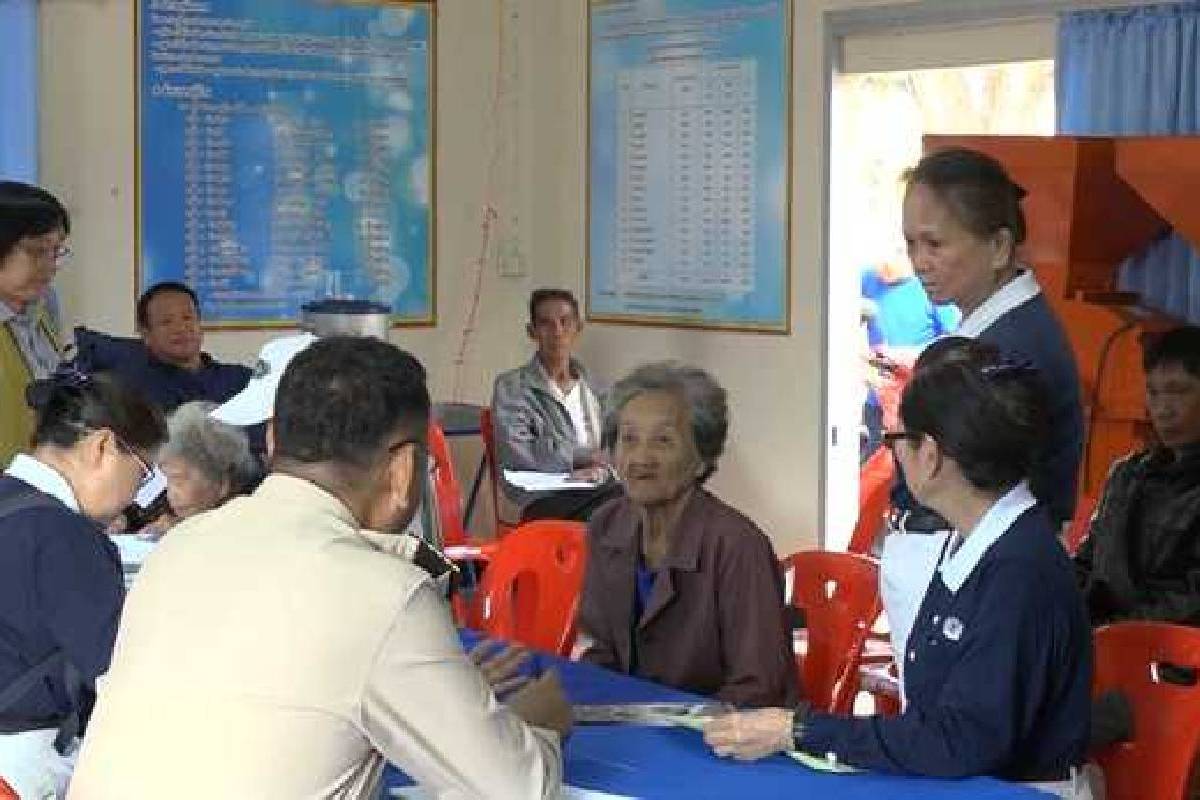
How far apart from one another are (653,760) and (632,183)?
4.98 metres

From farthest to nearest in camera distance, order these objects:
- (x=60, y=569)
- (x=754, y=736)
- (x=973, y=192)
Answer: (x=973, y=192)
(x=60, y=569)
(x=754, y=736)

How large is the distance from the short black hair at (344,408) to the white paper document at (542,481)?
447 cm

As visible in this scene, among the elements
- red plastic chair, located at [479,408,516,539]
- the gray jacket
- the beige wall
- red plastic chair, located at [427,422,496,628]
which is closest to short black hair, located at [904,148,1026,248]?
red plastic chair, located at [427,422,496,628]

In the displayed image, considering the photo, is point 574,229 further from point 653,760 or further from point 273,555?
point 273,555

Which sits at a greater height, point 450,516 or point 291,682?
point 291,682

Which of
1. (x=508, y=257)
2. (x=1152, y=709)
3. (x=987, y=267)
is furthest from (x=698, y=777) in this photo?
(x=508, y=257)

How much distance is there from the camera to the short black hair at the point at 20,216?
4820mm

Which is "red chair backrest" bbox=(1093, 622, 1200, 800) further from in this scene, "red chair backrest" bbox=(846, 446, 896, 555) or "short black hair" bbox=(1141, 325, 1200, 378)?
"red chair backrest" bbox=(846, 446, 896, 555)

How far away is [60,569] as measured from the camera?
118 inches

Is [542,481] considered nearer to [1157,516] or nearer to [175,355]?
[175,355]

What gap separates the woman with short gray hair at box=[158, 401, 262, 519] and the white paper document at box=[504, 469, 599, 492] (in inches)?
95.1

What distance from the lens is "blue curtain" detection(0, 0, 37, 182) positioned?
21.4 ft

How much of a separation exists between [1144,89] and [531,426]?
8.18 ft

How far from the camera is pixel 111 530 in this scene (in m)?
4.88
